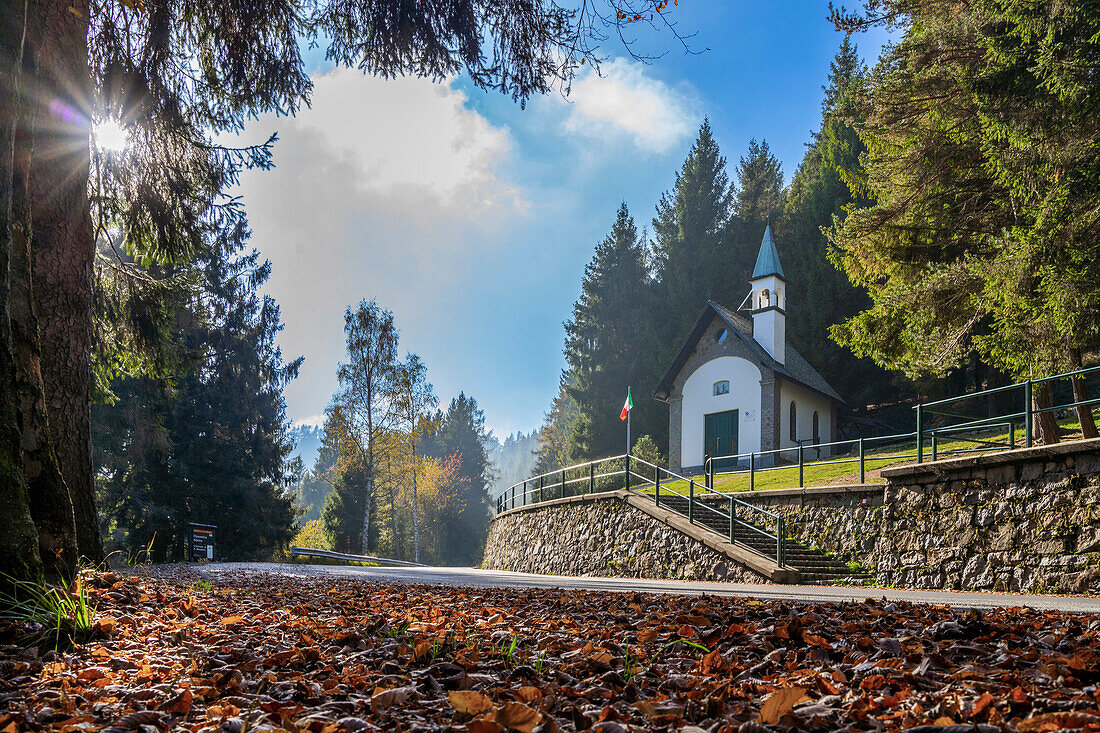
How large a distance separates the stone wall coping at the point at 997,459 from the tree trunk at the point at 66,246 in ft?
32.0

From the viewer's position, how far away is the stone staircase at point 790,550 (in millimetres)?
10044

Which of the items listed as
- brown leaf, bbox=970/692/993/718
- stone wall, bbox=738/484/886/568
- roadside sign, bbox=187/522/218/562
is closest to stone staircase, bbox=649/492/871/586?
stone wall, bbox=738/484/886/568

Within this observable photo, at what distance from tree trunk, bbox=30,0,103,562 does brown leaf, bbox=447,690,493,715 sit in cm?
422

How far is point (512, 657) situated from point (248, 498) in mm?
23580

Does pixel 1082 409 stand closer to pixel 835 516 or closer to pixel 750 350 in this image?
pixel 835 516

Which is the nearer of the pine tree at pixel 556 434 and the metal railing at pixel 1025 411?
the metal railing at pixel 1025 411

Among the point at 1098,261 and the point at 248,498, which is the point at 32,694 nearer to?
the point at 1098,261

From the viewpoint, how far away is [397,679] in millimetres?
2180

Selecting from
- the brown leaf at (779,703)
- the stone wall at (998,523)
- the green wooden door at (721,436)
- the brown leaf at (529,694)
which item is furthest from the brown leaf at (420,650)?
the green wooden door at (721,436)

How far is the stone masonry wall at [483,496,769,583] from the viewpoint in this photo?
11.3 m

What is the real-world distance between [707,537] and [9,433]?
398 inches

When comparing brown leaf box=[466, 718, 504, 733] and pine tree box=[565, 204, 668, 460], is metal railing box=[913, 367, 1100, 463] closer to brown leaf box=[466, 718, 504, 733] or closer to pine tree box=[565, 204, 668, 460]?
brown leaf box=[466, 718, 504, 733]

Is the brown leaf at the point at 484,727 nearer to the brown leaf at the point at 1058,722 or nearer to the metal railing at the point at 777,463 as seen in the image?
the brown leaf at the point at 1058,722

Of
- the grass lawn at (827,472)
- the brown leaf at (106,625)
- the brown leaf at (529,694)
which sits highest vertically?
the grass lawn at (827,472)
